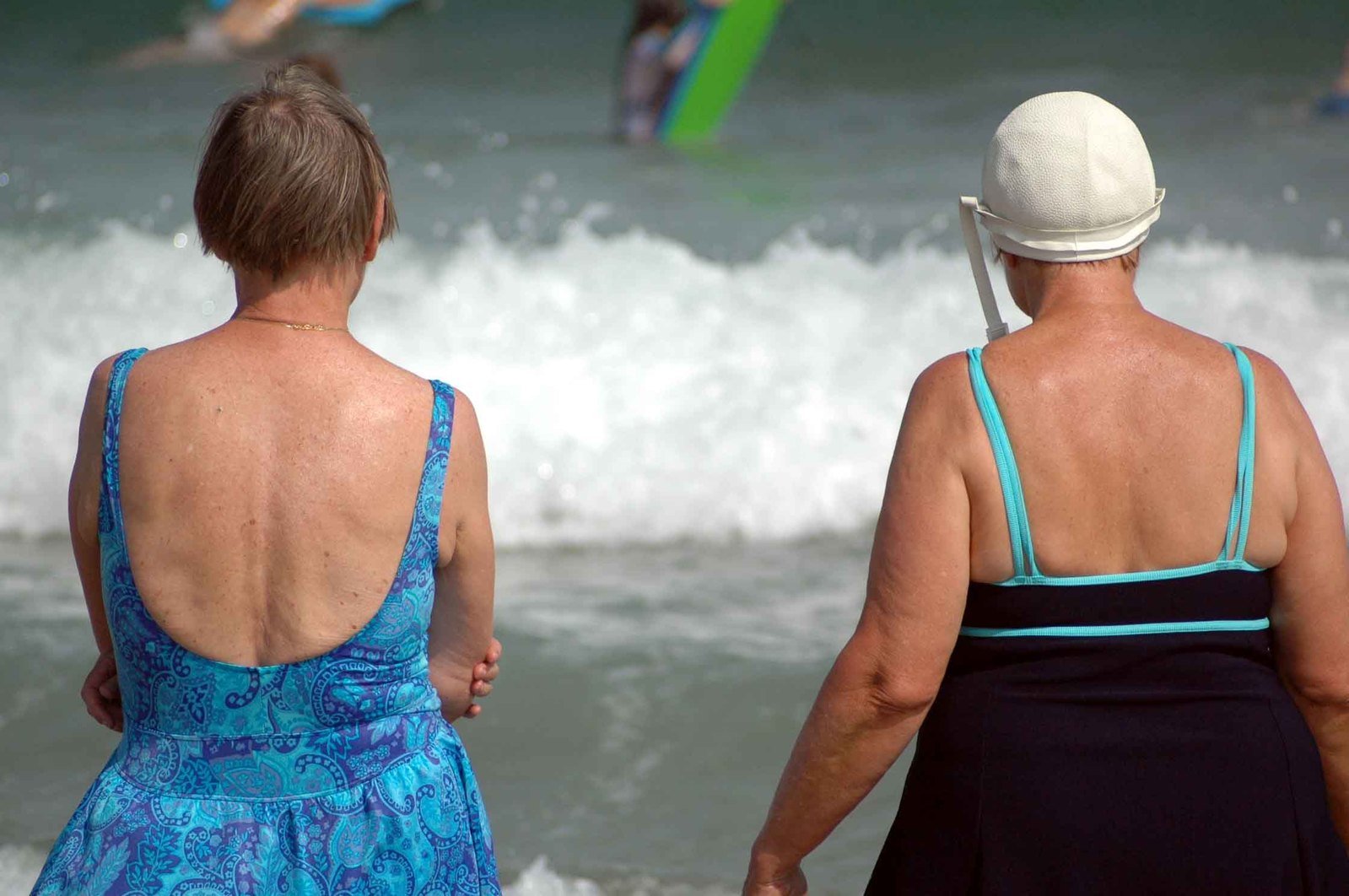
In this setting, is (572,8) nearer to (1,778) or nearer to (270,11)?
(270,11)

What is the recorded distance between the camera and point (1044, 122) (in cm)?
154

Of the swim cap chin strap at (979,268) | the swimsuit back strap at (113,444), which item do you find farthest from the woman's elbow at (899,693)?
the swimsuit back strap at (113,444)

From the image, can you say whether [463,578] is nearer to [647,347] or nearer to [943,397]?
[943,397]

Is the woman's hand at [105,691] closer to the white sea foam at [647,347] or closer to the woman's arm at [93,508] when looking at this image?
the woman's arm at [93,508]

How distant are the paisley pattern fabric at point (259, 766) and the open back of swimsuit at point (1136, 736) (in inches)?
22.6

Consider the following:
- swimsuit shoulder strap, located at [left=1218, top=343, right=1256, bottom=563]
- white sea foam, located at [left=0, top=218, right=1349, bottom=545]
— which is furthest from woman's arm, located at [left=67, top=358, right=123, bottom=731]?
white sea foam, located at [left=0, top=218, right=1349, bottom=545]

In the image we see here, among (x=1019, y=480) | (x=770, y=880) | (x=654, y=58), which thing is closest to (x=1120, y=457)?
(x=1019, y=480)

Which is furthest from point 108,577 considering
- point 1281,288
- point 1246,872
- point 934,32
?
point 934,32

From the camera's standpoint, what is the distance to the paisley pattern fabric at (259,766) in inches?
59.3

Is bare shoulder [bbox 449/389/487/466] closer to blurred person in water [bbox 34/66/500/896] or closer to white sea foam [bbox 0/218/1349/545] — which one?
blurred person in water [bbox 34/66/500/896]

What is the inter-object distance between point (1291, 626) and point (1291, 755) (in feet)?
0.44

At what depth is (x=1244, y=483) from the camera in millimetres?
1515

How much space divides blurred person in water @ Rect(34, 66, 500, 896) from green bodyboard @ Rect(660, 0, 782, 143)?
9332 mm

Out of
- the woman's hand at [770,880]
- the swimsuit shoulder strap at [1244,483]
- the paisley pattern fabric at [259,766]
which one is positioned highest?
the swimsuit shoulder strap at [1244,483]
